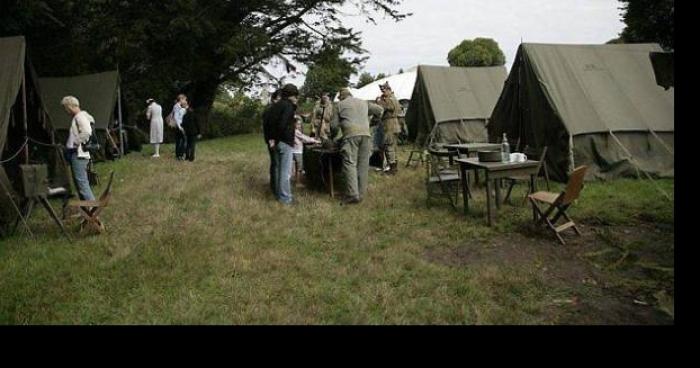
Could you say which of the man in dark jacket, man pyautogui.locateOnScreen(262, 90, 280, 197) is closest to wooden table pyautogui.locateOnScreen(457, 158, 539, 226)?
man pyautogui.locateOnScreen(262, 90, 280, 197)

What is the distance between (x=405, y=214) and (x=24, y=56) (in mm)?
5618

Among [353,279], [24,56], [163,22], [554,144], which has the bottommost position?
[353,279]

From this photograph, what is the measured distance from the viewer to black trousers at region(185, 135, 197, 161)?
1213 cm

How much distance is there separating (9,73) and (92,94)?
24.6 feet

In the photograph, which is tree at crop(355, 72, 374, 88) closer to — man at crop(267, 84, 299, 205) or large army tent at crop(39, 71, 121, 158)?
large army tent at crop(39, 71, 121, 158)

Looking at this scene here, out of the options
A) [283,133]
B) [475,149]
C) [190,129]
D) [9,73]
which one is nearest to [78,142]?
[9,73]

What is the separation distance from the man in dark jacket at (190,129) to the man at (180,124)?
144 millimetres

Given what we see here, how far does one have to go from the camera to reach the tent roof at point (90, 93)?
1340cm

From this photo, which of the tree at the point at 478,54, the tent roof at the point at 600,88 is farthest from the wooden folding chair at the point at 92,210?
the tree at the point at 478,54

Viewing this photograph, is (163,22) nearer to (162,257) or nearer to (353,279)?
(162,257)

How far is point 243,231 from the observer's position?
6.07 meters

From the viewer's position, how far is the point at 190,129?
472 inches

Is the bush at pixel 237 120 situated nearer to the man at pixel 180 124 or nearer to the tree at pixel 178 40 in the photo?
the tree at pixel 178 40
